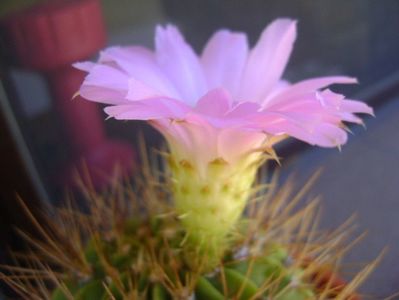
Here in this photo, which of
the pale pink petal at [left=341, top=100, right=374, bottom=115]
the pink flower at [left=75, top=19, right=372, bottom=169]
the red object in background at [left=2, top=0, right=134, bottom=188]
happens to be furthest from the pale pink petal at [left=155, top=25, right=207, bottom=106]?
the red object in background at [left=2, top=0, right=134, bottom=188]

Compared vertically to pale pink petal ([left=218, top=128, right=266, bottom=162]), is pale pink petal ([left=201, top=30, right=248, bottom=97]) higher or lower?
higher

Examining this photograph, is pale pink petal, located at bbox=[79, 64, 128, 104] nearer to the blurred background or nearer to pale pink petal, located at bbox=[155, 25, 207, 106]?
pale pink petal, located at bbox=[155, 25, 207, 106]

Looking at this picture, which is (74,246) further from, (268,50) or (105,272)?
(268,50)

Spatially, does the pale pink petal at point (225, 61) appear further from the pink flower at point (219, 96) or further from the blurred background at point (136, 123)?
the blurred background at point (136, 123)

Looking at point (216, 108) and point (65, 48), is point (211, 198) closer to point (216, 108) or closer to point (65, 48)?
point (216, 108)

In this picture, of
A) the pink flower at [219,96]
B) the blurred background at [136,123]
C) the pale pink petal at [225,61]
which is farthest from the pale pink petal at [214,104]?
the blurred background at [136,123]

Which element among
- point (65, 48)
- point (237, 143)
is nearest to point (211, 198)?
point (237, 143)
